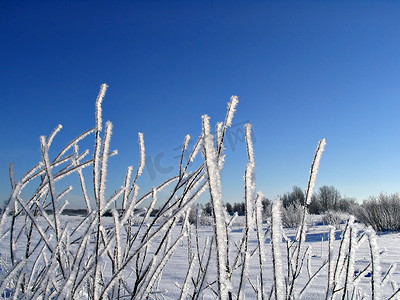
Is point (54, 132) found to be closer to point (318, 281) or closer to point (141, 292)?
point (141, 292)

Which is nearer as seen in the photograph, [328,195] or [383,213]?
[383,213]

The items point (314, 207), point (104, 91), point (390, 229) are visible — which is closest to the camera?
point (104, 91)

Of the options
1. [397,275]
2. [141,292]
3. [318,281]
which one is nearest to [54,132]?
[141,292]

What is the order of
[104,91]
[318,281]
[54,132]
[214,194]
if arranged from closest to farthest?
1. [214,194]
2. [104,91]
3. [54,132]
4. [318,281]

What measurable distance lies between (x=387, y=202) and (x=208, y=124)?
1151cm

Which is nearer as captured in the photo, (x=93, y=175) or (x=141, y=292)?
(x=93, y=175)

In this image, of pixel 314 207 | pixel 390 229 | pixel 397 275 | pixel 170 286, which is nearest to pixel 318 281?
pixel 397 275

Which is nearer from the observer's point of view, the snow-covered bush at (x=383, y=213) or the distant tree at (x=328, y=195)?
the snow-covered bush at (x=383, y=213)

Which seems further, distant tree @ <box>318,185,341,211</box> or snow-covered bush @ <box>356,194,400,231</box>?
distant tree @ <box>318,185,341,211</box>

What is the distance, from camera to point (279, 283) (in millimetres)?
625

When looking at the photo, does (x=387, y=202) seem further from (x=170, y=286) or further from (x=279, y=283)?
(x=279, y=283)

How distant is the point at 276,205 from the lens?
0.63 metres

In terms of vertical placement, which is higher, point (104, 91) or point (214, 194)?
point (104, 91)

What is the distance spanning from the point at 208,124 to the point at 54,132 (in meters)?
0.68
